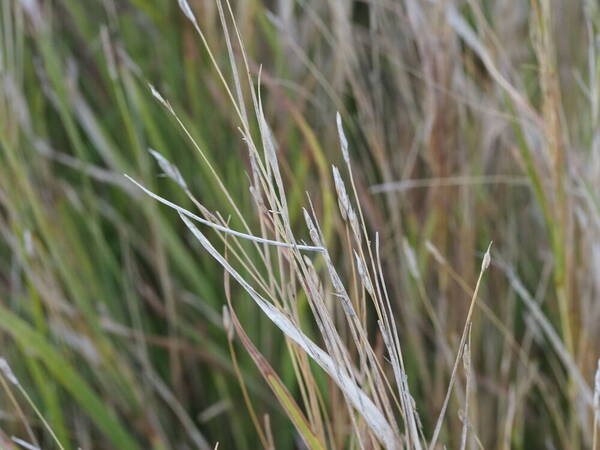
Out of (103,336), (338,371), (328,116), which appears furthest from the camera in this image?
(328,116)

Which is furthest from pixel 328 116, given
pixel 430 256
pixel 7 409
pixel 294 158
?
pixel 7 409

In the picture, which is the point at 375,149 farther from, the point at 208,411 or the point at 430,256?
the point at 208,411

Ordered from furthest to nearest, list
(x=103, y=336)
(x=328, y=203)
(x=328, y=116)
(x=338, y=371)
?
(x=328, y=116) → (x=103, y=336) → (x=328, y=203) → (x=338, y=371)

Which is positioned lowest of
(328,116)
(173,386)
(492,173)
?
(173,386)

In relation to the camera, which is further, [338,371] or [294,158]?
[294,158]

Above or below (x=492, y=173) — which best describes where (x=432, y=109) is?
above

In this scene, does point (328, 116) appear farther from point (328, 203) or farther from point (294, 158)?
point (328, 203)
